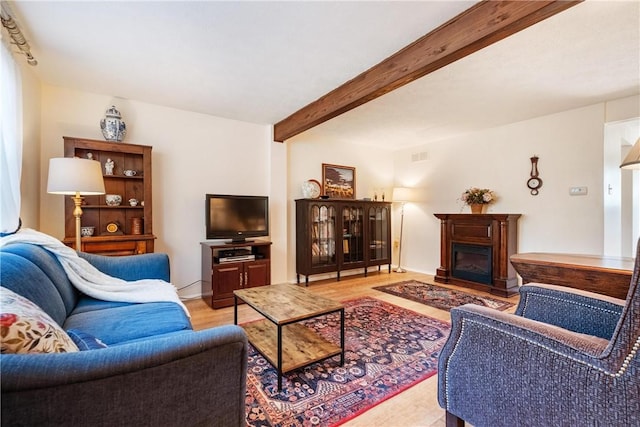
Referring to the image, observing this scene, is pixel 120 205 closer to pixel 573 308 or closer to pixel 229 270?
pixel 229 270

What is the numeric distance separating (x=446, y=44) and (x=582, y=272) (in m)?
1.73

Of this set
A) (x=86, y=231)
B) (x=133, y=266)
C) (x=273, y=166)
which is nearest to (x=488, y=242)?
(x=273, y=166)

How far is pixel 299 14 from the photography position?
5.86ft

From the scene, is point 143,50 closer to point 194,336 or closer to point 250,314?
point 194,336

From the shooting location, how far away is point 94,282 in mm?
1983

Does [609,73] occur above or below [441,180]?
above

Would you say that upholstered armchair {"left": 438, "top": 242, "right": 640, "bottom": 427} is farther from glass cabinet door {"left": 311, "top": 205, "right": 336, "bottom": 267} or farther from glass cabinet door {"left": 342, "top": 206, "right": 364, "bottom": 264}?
glass cabinet door {"left": 342, "top": 206, "right": 364, "bottom": 264}

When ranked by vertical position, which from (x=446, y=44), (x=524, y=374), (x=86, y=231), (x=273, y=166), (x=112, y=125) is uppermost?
(x=446, y=44)

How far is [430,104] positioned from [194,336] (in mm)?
3426

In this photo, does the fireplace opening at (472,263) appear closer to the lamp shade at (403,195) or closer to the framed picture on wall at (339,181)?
the lamp shade at (403,195)

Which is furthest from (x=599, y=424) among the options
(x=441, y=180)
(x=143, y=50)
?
(x=441, y=180)

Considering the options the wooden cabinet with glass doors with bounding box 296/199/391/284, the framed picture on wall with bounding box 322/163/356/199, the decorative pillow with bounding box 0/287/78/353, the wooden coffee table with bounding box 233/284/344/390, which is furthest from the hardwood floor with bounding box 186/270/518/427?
the framed picture on wall with bounding box 322/163/356/199

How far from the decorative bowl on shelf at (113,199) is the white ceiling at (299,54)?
3.63 feet

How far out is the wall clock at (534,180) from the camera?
148 inches
